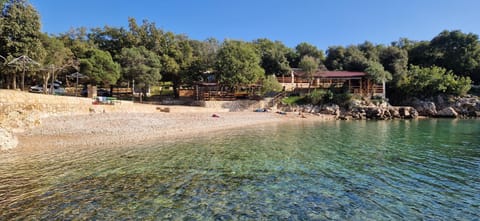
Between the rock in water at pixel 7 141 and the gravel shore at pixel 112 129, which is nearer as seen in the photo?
the rock in water at pixel 7 141

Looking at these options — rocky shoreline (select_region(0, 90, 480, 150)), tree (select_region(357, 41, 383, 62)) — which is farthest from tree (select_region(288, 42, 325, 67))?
rocky shoreline (select_region(0, 90, 480, 150))

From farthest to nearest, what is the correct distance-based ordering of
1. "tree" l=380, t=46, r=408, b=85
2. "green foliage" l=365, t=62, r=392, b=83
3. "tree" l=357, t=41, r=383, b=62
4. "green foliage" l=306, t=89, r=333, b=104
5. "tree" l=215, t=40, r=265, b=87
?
"tree" l=357, t=41, r=383, b=62 → "tree" l=380, t=46, r=408, b=85 → "green foliage" l=365, t=62, r=392, b=83 → "green foliage" l=306, t=89, r=333, b=104 → "tree" l=215, t=40, r=265, b=87

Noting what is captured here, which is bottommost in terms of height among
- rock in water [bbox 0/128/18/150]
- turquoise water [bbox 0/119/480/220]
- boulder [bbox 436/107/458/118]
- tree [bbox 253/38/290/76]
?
turquoise water [bbox 0/119/480/220]

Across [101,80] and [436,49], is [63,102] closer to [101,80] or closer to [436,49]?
[101,80]

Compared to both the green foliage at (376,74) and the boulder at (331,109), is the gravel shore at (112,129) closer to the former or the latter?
the boulder at (331,109)

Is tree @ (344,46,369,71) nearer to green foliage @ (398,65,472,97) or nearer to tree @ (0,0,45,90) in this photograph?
green foliage @ (398,65,472,97)

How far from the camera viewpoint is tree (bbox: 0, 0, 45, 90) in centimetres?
3203

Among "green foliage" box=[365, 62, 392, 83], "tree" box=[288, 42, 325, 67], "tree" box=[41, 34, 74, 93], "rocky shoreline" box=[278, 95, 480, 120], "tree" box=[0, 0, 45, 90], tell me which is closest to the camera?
Answer: "tree" box=[0, 0, 45, 90]

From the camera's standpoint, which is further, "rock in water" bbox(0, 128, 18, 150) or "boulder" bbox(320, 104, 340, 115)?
"boulder" bbox(320, 104, 340, 115)

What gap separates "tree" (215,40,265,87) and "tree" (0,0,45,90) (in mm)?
27990

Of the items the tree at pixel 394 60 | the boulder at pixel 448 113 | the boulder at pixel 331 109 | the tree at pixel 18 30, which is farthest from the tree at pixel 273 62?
the tree at pixel 18 30

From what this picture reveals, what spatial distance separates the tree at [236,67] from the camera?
49562 mm

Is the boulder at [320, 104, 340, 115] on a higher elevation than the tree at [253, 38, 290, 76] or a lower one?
lower

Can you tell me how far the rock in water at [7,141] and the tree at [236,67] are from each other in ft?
116
